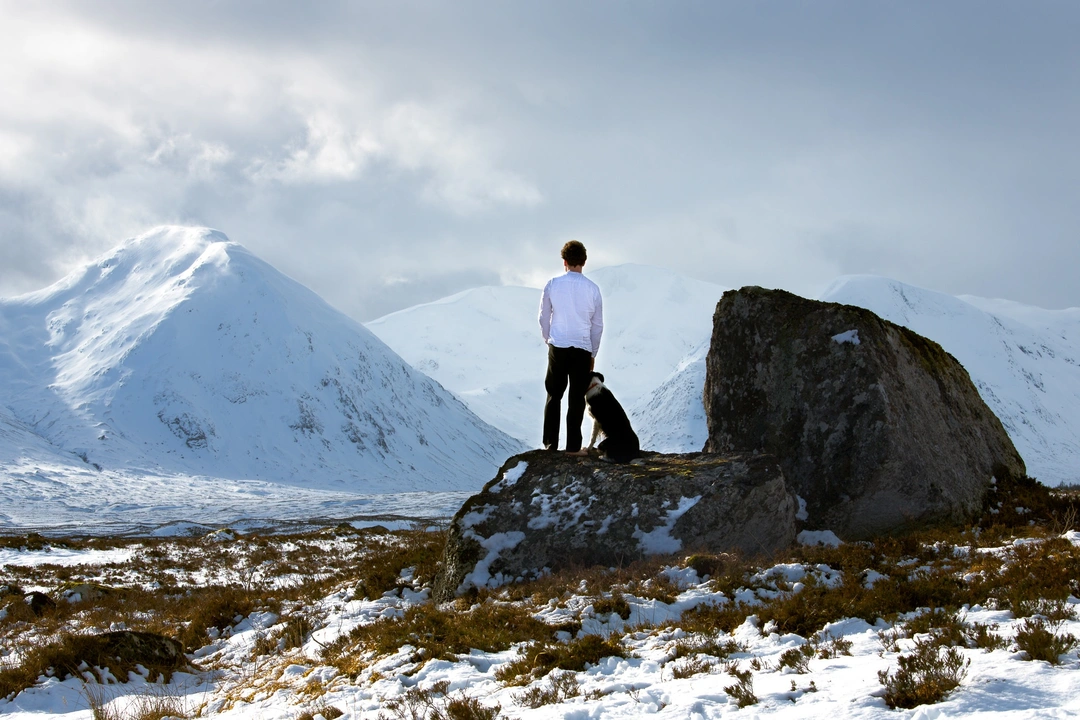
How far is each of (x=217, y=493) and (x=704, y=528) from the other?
140m

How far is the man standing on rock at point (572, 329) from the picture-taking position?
41.8 ft

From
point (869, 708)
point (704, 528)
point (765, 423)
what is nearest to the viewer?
point (869, 708)

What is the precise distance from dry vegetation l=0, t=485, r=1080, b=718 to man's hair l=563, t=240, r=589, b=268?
515 centimetres

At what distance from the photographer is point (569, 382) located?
13266mm

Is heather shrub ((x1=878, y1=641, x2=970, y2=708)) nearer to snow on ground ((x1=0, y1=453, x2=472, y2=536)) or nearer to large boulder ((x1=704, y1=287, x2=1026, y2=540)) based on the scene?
large boulder ((x1=704, y1=287, x2=1026, y2=540))

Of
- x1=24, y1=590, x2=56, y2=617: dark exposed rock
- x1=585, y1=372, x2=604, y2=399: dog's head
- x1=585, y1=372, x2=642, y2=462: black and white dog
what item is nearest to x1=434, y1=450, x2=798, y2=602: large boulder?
x1=585, y1=372, x2=642, y2=462: black and white dog

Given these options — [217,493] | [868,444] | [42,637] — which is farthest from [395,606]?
[217,493]

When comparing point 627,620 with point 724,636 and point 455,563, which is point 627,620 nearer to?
point 724,636

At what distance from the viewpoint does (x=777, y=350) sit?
1513cm

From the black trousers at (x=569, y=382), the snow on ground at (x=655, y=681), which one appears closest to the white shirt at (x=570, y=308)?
the black trousers at (x=569, y=382)

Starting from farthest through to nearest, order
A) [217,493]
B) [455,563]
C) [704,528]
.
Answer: [217,493], [455,563], [704,528]

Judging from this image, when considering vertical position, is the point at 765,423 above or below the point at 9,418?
below

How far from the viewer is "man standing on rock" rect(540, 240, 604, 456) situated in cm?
1273

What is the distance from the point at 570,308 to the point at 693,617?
5656mm
